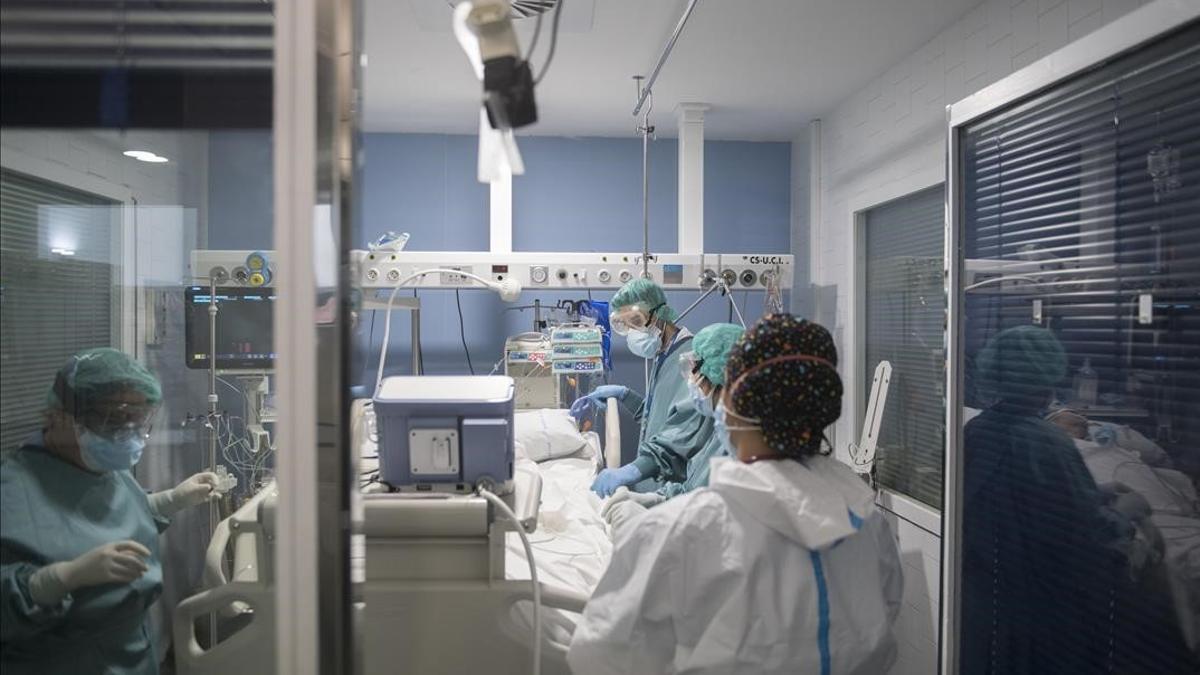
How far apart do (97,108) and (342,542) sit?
3.30 ft

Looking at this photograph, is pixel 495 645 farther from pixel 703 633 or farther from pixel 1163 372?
pixel 1163 372

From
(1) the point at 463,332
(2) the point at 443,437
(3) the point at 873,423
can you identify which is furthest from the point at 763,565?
(1) the point at 463,332

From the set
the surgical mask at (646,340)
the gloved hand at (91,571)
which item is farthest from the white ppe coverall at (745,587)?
the surgical mask at (646,340)

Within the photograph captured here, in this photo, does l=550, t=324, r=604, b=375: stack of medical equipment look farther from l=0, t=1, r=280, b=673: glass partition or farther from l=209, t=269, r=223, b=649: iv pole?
l=0, t=1, r=280, b=673: glass partition

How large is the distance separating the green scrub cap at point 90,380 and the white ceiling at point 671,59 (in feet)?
5.12

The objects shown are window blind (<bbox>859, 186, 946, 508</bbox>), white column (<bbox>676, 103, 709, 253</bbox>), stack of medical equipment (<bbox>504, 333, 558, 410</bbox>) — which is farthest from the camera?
white column (<bbox>676, 103, 709, 253</bbox>)

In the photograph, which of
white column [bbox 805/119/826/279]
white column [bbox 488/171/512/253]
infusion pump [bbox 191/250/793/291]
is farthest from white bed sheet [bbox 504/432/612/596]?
white column [bbox 805/119/826/279]

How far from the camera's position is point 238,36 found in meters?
1.14

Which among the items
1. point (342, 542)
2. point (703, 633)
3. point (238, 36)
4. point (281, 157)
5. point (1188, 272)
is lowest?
point (703, 633)

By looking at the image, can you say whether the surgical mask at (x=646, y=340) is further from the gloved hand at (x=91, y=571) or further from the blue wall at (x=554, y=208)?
the gloved hand at (x=91, y=571)

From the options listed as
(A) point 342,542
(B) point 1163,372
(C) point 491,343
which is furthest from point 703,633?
(C) point 491,343

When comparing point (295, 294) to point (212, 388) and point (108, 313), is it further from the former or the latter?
point (212, 388)

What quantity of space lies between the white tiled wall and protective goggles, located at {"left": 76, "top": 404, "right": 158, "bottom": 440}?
2.96 metres

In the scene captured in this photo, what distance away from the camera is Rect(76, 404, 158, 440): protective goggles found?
1342mm
